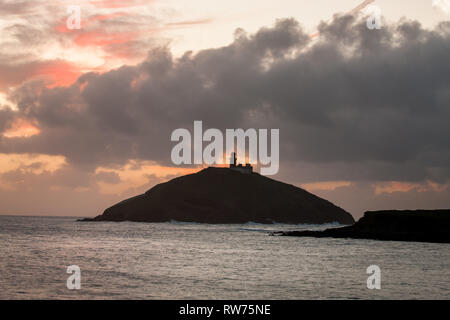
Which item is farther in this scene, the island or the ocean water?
the island

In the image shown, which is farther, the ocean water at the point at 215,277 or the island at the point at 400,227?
the island at the point at 400,227

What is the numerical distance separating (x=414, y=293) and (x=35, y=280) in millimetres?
27467

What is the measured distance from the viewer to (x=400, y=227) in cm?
12388

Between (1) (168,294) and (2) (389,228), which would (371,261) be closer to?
(1) (168,294)

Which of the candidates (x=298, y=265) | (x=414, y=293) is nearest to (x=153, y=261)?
(x=298, y=265)

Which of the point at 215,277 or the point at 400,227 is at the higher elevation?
the point at 400,227

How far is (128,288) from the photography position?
3822 centimetres

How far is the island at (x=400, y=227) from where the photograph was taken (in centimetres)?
11606

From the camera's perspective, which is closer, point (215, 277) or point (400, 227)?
point (215, 277)

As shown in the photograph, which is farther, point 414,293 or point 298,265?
point 298,265

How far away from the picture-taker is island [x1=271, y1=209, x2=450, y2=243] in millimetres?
116062
